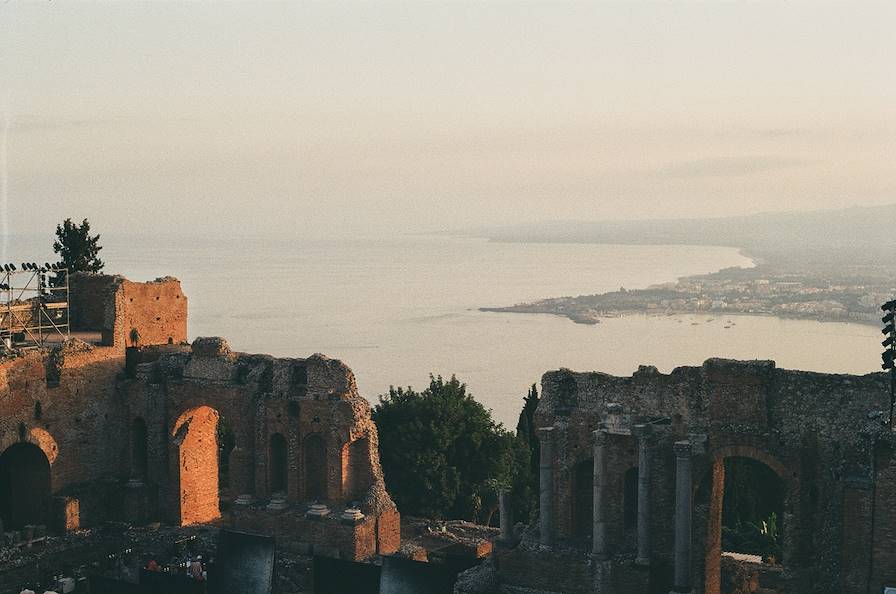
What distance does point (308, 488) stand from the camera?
31.3 meters

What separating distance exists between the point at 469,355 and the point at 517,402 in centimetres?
2445

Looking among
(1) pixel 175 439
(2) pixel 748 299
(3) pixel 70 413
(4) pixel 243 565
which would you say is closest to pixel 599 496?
(4) pixel 243 565

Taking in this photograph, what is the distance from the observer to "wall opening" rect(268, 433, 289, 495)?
3158cm

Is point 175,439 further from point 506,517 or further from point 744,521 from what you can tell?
point 744,521

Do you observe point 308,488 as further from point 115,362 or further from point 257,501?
point 115,362

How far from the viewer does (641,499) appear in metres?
25.2

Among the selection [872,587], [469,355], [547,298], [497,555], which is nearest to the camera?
[872,587]

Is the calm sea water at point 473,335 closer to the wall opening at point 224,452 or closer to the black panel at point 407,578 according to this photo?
the wall opening at point 224,452

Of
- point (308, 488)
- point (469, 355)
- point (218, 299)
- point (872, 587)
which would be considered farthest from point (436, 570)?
point (218, 299)

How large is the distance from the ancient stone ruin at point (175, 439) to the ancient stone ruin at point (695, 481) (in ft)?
16.0

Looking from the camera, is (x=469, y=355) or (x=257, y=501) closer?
(x=257, y=501)

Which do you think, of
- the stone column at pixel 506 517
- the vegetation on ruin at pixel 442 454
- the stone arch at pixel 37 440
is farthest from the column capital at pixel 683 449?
the stone arch at pixel 37 440

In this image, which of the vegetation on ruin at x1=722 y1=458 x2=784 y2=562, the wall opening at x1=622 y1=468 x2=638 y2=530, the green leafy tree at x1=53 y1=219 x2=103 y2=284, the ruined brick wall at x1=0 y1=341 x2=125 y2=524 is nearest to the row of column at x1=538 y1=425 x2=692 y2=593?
the wall opening at x1=622 y1=468 x2=638 y2=530

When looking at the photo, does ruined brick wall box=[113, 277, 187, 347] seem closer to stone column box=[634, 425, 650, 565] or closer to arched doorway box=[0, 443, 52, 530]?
arched doorway box=[0, 443, 52, 530]
